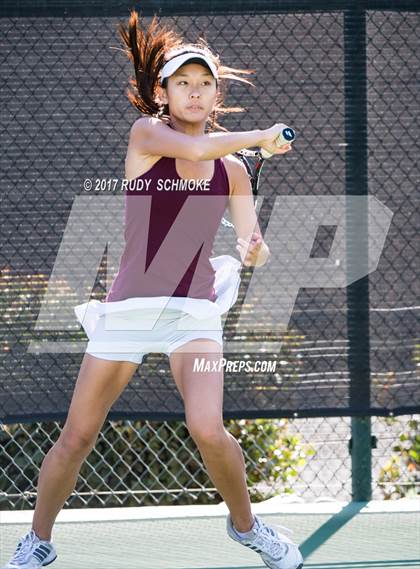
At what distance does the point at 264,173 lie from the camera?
5.07 metres

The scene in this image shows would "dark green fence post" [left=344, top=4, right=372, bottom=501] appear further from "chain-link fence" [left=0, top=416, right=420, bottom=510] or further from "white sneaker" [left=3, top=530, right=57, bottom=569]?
"white sneaker" [left=3, top=530, right=57, bottom=569]

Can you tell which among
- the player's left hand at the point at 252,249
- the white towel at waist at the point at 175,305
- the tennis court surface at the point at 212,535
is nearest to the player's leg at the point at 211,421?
the white towel at waist at the point at 175,305

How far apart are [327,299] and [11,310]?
1.35 meters

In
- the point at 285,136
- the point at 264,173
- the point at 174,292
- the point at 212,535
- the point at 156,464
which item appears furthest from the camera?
the point at 156,464

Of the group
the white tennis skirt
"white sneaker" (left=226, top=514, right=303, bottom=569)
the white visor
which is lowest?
"white sneaker" (left=226, top=514, right=303, bottom=569)

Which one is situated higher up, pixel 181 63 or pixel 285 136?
pixel 181 63

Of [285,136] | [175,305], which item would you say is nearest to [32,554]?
[175,305]

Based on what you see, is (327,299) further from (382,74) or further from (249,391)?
(382,74)

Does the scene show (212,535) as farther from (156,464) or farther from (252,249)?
(252,249)

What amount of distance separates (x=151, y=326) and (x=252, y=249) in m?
0.42

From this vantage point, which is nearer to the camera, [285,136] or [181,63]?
[285,136]

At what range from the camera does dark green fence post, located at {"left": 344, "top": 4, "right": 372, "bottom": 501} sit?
508cm

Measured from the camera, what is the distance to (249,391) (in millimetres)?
5168

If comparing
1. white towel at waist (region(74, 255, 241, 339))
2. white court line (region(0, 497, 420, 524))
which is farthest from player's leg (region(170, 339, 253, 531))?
white court line (region(0, 497, 420, 524))
